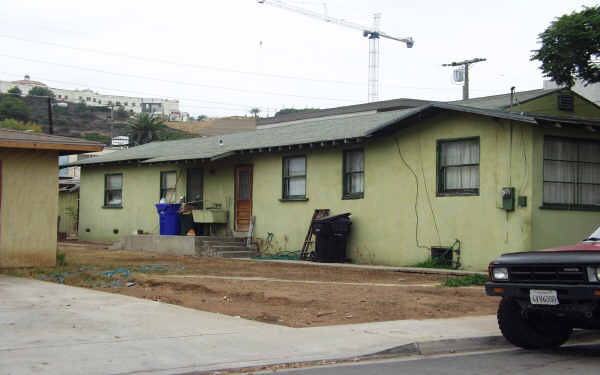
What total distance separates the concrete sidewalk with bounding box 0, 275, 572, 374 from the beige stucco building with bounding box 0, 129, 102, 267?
4456 mm

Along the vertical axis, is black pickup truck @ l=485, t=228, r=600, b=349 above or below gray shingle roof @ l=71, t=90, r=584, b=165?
below

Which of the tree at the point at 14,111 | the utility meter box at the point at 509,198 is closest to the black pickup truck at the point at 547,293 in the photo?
the utility meter box at the point at 509,198

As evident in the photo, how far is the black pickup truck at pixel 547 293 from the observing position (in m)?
7.64

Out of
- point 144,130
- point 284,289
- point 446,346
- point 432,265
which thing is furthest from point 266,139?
point 144,130

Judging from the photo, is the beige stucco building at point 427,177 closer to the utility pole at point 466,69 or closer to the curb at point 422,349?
the curb at point 422,349

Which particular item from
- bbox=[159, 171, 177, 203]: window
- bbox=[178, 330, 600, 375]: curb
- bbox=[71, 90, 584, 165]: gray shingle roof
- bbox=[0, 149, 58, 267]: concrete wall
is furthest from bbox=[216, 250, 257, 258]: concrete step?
bbox=[178, 330, 600, 375]: curb

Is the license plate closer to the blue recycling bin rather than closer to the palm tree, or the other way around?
the blue recycling bin

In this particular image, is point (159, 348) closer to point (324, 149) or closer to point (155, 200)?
point (324, 149)

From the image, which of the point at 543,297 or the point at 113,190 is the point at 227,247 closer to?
the point at 113,190

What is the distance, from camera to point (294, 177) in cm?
2280

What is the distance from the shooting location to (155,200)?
89.8 ft

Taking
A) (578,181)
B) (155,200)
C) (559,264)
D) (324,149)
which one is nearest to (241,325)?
(559,264)

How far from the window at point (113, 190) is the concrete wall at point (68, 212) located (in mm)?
4657

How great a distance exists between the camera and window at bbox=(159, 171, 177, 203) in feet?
88.1
